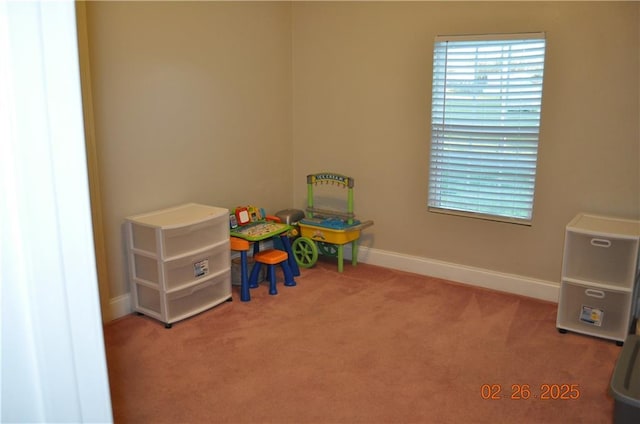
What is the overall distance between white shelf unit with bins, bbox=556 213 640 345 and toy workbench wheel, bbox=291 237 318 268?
167cm

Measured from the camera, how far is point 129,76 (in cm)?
304

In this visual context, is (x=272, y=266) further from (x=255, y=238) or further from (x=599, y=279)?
(x=599, y=279)

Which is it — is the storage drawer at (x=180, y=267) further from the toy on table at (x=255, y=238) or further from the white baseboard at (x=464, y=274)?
the white baseboard at (x=464, y=274)

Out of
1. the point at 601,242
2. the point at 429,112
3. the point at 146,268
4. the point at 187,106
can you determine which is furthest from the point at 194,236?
the point at 601,242

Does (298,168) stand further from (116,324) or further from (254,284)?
(116,324)

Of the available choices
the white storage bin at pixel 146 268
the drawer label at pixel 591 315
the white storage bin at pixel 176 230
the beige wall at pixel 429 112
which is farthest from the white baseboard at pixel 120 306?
the drawer label at pixel 591 315

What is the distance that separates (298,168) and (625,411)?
112 inches

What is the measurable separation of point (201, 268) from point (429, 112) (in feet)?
5.86

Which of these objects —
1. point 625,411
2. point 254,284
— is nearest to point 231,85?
point 254,284

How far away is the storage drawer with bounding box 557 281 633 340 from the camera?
2.83 metres

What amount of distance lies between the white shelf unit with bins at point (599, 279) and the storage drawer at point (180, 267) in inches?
77.2

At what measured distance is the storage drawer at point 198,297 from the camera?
305 cm

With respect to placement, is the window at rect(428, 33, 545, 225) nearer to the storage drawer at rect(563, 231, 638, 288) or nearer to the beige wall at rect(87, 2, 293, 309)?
the storage drawer at rect(563, 231, 638, 288)

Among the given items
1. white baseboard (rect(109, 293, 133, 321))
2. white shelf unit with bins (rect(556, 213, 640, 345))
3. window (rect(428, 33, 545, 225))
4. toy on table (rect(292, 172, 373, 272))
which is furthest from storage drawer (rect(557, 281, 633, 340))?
white baseboard (rect(109, 293, 133, 321))
